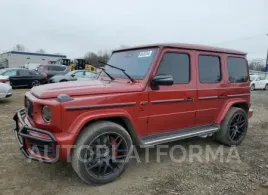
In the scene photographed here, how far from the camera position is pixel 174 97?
406cm

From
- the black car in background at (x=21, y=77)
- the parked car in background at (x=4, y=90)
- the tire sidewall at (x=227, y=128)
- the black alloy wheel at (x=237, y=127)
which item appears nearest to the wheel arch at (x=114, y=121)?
the tire sidewall at (x=227, y=128)

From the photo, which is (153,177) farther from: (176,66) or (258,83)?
(258,83)

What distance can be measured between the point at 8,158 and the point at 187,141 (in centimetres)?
359

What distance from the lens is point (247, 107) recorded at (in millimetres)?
5574

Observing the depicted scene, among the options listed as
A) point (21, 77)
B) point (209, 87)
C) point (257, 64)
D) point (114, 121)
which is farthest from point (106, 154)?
point (257, 64)

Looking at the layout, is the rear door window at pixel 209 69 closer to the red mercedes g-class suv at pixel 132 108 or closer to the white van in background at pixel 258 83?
the red mercedes g-class suv at pixel 132 108

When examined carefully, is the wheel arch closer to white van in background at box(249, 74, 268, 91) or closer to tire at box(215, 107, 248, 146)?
tire at box(215, 107, 248, 146)

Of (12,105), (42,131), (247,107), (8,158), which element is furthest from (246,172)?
(12,105)

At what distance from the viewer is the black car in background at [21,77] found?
1581 centimetres

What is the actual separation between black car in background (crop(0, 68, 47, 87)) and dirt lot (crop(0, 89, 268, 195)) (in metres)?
12.3

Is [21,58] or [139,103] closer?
[139,103]

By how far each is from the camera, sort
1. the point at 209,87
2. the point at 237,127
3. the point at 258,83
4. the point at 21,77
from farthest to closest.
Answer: the point at 258,83, the point at 21,77, the point at 237,127, the point at 209,87

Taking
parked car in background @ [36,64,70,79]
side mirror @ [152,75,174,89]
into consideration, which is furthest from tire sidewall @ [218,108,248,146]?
parked car in background @ [36,64,70,79]

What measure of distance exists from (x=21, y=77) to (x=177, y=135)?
1456 cm
